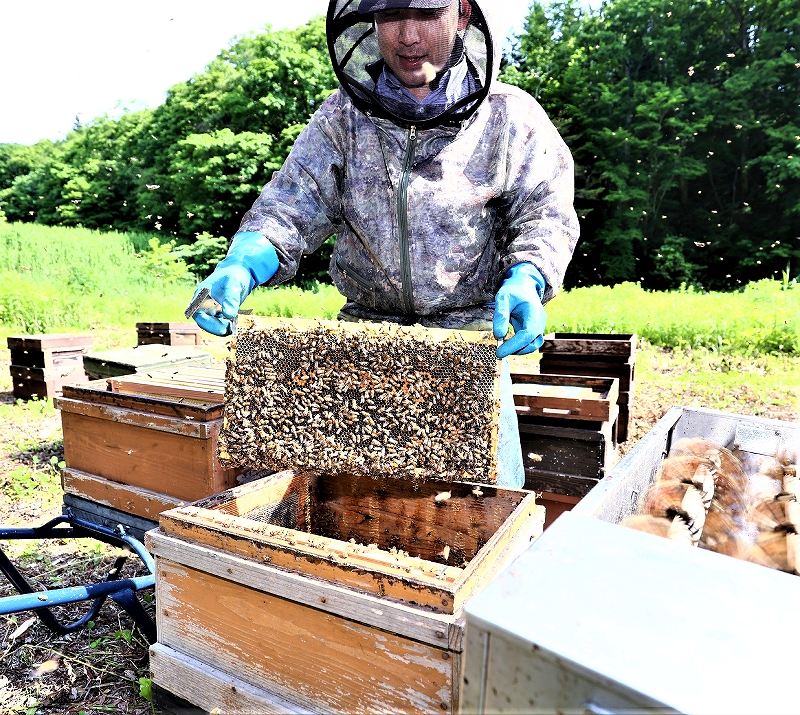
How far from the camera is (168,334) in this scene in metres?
6.40

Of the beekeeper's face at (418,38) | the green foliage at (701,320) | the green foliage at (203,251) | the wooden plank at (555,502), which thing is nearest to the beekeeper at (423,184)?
the beekeeper's face at (418,38)

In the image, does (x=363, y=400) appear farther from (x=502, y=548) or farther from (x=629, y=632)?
(x=629, y=632)

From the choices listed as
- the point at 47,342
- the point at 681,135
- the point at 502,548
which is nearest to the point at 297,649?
the point at 502,548

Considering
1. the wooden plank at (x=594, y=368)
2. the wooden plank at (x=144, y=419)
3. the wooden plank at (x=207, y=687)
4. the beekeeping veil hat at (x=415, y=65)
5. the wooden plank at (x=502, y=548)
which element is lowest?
the wooden plank at (x=207, y=687)

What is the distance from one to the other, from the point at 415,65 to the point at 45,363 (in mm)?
5794

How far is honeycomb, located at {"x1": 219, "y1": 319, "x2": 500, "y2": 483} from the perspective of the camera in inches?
65.5

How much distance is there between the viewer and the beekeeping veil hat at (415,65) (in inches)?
78.3

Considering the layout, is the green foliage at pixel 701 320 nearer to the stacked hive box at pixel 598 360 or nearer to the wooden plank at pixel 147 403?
the stacked hive box at pixel 598 360

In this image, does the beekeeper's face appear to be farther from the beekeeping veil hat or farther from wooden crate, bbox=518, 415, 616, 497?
wooden crate, bbox=518, 415, 616, 497

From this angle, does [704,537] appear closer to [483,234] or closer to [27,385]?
[483,234]

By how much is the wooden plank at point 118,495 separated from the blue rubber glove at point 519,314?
1.73 metres

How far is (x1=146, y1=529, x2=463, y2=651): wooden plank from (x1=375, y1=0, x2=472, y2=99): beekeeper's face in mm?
1744

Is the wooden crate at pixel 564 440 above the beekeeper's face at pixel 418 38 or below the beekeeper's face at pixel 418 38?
below

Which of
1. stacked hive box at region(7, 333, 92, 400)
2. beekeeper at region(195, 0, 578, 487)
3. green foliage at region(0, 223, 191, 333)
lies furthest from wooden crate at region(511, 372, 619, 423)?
green foliage at region(0, 223, 191, 333)
